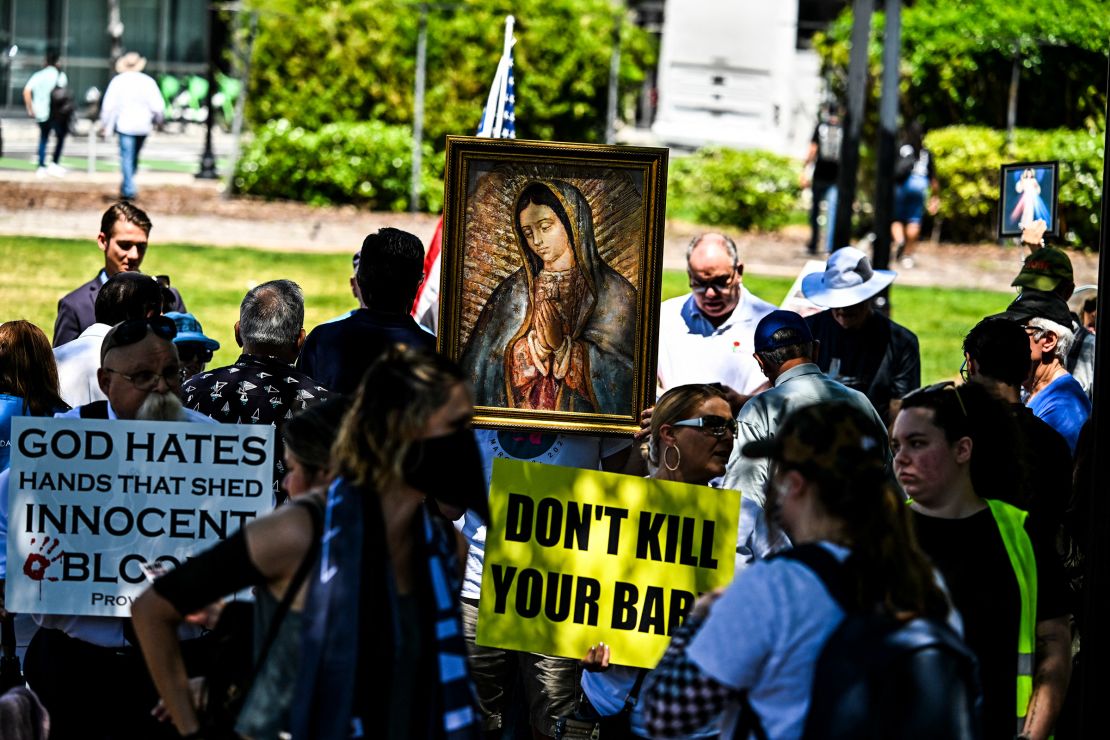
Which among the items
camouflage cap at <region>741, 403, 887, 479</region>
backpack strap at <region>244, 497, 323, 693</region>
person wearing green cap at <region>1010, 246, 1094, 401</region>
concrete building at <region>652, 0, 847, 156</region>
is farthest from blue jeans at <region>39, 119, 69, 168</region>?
camouflage cap at <region>741, 403, 887, 479</region>

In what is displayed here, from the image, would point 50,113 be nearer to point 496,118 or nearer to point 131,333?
point 496,118

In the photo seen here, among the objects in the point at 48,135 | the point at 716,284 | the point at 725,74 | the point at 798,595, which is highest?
the point at 725,74

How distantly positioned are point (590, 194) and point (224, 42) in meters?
24.7

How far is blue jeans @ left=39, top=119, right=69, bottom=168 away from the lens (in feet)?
62.3

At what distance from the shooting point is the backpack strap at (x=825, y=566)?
316 cm

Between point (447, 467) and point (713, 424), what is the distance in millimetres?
1627

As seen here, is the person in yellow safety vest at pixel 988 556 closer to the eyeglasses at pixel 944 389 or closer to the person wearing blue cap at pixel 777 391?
the eyeglasses at pixel 944 389

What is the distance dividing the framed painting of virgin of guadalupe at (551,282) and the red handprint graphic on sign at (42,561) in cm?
171

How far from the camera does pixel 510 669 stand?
20.0 ft

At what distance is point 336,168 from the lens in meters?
19.9

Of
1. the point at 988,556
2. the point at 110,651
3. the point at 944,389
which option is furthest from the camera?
the point at 110,651

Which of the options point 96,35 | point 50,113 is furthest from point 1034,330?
point 96,35

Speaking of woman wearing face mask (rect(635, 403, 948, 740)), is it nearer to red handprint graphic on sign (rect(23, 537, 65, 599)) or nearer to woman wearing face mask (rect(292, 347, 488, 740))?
woman wearing face mask (rect(292, 347, 488, 740))

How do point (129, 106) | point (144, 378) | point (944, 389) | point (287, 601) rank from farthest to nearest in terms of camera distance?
1. point (129, 106)
2. point (144, 378)
3. point (944, 389)
4. point (287, 601)
